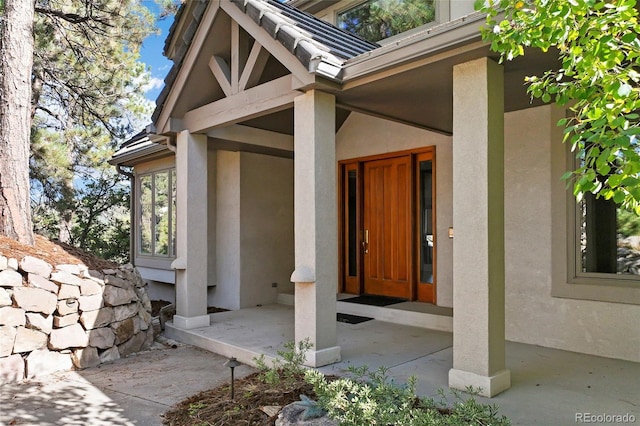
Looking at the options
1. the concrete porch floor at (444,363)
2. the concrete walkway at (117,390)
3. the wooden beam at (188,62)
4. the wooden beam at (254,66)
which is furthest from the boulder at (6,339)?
the wooden beam at (254,66)

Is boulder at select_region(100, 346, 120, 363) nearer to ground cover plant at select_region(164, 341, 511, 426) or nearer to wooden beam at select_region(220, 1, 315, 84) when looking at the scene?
ground cover plant at select_region(164, 341, 511, 426)

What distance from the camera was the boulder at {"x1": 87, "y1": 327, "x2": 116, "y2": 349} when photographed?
568cm

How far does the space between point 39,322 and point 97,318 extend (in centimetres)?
67

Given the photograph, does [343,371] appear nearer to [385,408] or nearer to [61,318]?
[385,408]

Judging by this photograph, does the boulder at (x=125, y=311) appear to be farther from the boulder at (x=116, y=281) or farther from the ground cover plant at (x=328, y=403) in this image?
the ground cover plant at (x=328, y=403)

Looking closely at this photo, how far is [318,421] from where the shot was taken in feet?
10.3

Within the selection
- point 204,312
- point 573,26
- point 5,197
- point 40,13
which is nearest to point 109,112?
point 40,13

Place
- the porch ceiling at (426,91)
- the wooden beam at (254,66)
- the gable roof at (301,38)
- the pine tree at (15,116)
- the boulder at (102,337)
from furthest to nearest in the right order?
the pine tree at (15,116) → the boulder at (102,337) → the wooden beam at (254,66) → the gable roof at (301,38) → the porch ceiling at (426,91)

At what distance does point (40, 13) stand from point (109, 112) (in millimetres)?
3272

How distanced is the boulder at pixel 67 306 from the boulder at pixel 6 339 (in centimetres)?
50

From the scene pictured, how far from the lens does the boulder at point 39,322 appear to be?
17.0 ft

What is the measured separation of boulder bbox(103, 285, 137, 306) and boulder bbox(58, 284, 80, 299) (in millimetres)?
362

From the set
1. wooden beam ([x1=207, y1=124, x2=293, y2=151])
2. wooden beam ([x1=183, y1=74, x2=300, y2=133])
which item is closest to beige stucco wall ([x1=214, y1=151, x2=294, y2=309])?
wooden beam ([x1=207, y1=124, x2=293, y2=151])

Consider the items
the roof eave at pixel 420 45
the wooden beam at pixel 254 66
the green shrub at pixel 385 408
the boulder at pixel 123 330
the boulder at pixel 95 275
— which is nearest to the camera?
the green shrub at pixel 385 408
